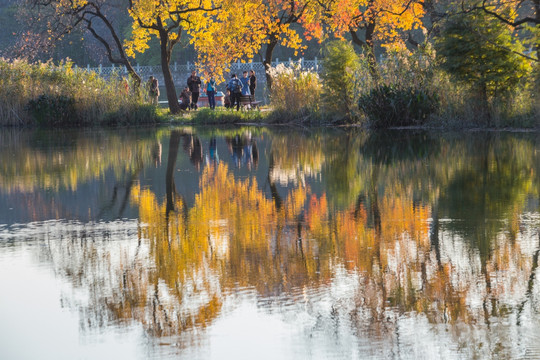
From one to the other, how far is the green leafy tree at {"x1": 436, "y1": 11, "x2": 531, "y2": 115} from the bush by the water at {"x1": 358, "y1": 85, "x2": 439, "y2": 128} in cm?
205

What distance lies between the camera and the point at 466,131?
21359mm

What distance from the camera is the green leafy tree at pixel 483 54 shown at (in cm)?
2034

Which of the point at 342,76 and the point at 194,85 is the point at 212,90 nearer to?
the point at 194,85

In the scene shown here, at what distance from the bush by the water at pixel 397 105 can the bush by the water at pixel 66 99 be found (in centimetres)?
1031

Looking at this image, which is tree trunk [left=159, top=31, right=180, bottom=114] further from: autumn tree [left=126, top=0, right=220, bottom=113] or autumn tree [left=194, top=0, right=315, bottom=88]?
autumn tree [left=194, top=0, right=315, bottom=88]

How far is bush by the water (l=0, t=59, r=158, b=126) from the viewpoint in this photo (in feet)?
104

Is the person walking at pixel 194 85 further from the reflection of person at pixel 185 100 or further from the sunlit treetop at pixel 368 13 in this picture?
the sunlit treetop at pixel 368 13

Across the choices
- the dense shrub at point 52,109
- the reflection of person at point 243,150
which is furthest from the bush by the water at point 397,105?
the dense shrub at point 52,109

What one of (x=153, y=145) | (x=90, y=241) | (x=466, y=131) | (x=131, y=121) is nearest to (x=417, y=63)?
(x=466, y=131)

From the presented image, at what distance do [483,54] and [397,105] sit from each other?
3.49 meters

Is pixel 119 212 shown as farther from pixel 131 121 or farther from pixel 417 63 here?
pixel 131 121

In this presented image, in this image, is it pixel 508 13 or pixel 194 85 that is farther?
pixel 194 85

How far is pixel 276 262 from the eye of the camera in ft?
22.5

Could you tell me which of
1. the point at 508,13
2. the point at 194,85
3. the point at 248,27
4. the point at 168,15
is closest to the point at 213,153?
the point at 508,13
